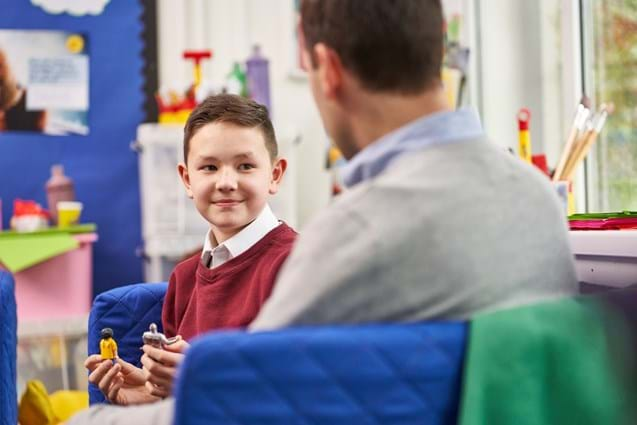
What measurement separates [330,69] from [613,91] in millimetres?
2127

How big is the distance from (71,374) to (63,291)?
0.97 feet

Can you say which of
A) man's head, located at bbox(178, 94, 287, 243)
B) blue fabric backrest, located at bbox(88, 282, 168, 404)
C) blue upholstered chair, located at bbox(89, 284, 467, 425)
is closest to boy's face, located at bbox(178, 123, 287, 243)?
man's head, located at bbox(178, 94, 287, 243)

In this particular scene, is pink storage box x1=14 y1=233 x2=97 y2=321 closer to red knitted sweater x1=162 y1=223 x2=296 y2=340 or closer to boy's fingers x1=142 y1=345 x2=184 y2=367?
red knitted sweater x1=162 y1=223 x2=296 y2=340

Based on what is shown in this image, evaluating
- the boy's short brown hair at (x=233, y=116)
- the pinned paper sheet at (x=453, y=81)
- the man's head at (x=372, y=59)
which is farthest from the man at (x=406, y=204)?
the pinned paper sheet at (x=453, y=81)

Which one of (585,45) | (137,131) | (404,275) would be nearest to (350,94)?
(404,275)

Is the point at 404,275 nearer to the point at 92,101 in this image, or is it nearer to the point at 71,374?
the point at 71,374

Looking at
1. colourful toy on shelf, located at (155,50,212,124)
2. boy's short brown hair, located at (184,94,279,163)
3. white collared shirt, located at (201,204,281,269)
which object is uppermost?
colourful toy on shelf, located at (155,50,212,124)

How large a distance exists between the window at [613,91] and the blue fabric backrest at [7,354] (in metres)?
1.80

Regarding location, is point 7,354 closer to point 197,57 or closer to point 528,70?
point 197,57

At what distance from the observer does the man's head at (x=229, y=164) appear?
4.66ft

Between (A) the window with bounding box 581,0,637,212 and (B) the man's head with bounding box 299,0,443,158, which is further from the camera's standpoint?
(A) the window with bounding box 581,0,637,212

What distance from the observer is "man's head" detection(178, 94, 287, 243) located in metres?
1.42

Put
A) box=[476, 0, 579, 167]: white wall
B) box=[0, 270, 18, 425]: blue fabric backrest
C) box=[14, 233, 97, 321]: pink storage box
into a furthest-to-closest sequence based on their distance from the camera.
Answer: box=[14, 233, 97, 321]: pink storage box
box=[476, 0, 579, 167]: white wall
box=[0, 270, 18, 425]: blue fabric backrest

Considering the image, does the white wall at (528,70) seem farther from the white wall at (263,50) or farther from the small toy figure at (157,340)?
the small toy figure at (157,340)
